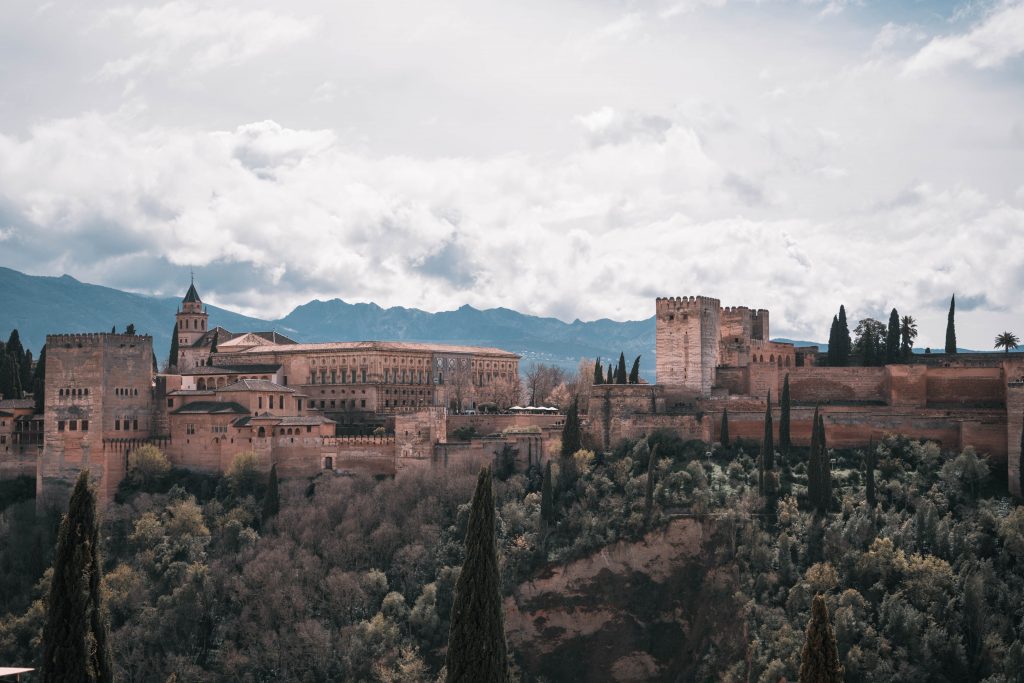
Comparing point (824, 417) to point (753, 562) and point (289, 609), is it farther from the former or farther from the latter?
point (289, 609)

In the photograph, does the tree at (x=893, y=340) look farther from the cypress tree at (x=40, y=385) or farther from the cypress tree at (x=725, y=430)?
the cypress tree at (x=40, y=385)

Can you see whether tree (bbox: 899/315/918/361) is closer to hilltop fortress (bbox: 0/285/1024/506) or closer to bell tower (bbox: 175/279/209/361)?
hilltop fortress (bbox: 0/285/1024/506)

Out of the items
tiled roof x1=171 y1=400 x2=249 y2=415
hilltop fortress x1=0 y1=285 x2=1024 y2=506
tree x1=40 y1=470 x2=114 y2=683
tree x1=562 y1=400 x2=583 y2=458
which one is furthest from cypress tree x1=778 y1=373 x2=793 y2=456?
tree x1=40 y1=470 x2=114 y2=683

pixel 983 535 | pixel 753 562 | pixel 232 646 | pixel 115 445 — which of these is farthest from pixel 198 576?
pixel 983 535

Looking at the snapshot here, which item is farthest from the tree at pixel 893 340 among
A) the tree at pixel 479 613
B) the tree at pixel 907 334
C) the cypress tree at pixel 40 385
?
the cypress tree at pixel 40 385

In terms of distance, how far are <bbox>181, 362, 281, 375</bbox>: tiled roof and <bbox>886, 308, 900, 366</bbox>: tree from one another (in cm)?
3380

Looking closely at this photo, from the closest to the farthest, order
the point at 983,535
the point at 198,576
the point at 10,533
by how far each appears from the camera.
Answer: the point at 983,535 → the point at 198,576 → the point at 10,533

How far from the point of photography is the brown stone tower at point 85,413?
59938 millimetres

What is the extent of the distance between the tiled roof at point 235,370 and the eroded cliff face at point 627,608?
25.4 meters

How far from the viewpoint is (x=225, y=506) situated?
59.4 meters

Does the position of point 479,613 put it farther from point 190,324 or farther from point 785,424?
point 190,324

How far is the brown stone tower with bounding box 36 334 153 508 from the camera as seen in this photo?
197 ft

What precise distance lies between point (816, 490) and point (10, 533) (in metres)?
35.3

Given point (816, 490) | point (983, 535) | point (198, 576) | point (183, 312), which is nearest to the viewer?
point (983, 535)
